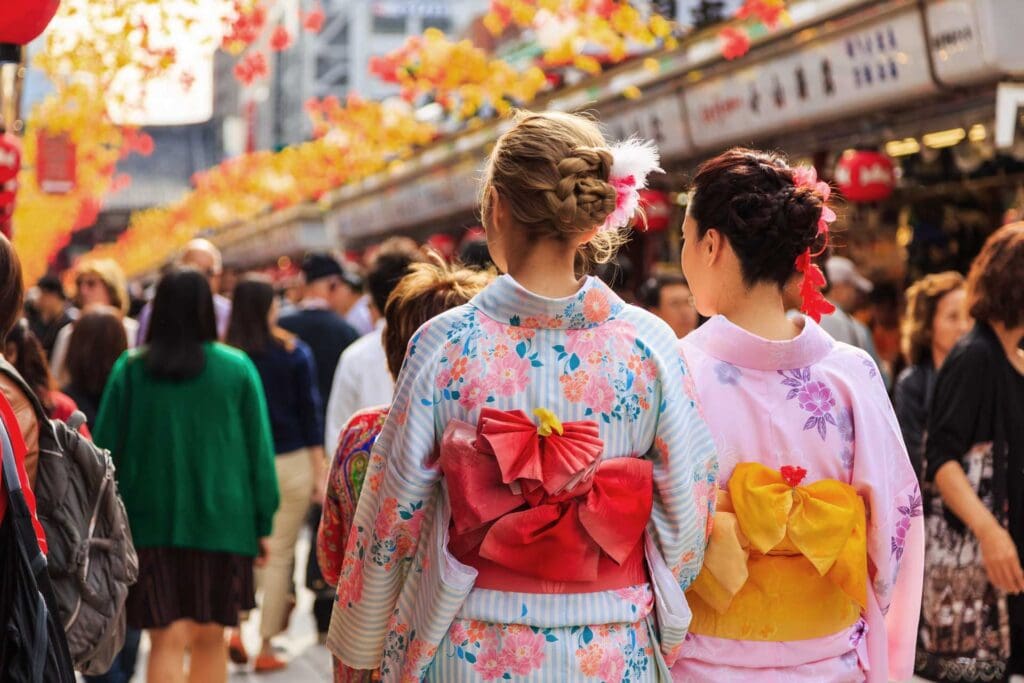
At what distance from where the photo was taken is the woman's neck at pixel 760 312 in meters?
2.96

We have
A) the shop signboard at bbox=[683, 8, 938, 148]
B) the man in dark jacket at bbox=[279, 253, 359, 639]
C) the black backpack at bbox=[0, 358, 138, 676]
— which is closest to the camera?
the black backpack at bbox=[0, 358, 138, 676]

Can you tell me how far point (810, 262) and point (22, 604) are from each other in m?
1.92

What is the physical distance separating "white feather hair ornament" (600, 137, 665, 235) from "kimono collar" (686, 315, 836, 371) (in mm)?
394

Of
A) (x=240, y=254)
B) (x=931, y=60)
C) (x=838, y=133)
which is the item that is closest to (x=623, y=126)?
(x=838, y=133)

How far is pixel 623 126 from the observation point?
1159cm

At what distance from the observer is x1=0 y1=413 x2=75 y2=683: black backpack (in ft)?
8.98

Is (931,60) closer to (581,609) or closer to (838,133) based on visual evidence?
(838,133)

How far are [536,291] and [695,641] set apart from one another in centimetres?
87

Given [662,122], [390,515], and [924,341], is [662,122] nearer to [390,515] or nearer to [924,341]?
[924,341]

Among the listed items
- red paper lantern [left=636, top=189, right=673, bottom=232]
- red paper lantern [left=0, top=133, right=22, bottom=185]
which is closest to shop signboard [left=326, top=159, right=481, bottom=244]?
red paper lantern [left=636, top=189, right=673, bottom=232]

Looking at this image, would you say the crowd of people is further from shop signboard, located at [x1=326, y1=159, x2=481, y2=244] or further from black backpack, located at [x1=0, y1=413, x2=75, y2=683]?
shop signboard, located at [x1=326, y1=159, x2=481, y2=244]

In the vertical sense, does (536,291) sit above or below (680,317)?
above

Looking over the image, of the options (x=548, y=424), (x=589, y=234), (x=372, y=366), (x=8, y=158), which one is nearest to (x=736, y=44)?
(x=372, y=366)

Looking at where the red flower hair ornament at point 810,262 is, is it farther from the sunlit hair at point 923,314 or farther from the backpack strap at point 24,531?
the sunlit hair at point 923,314
